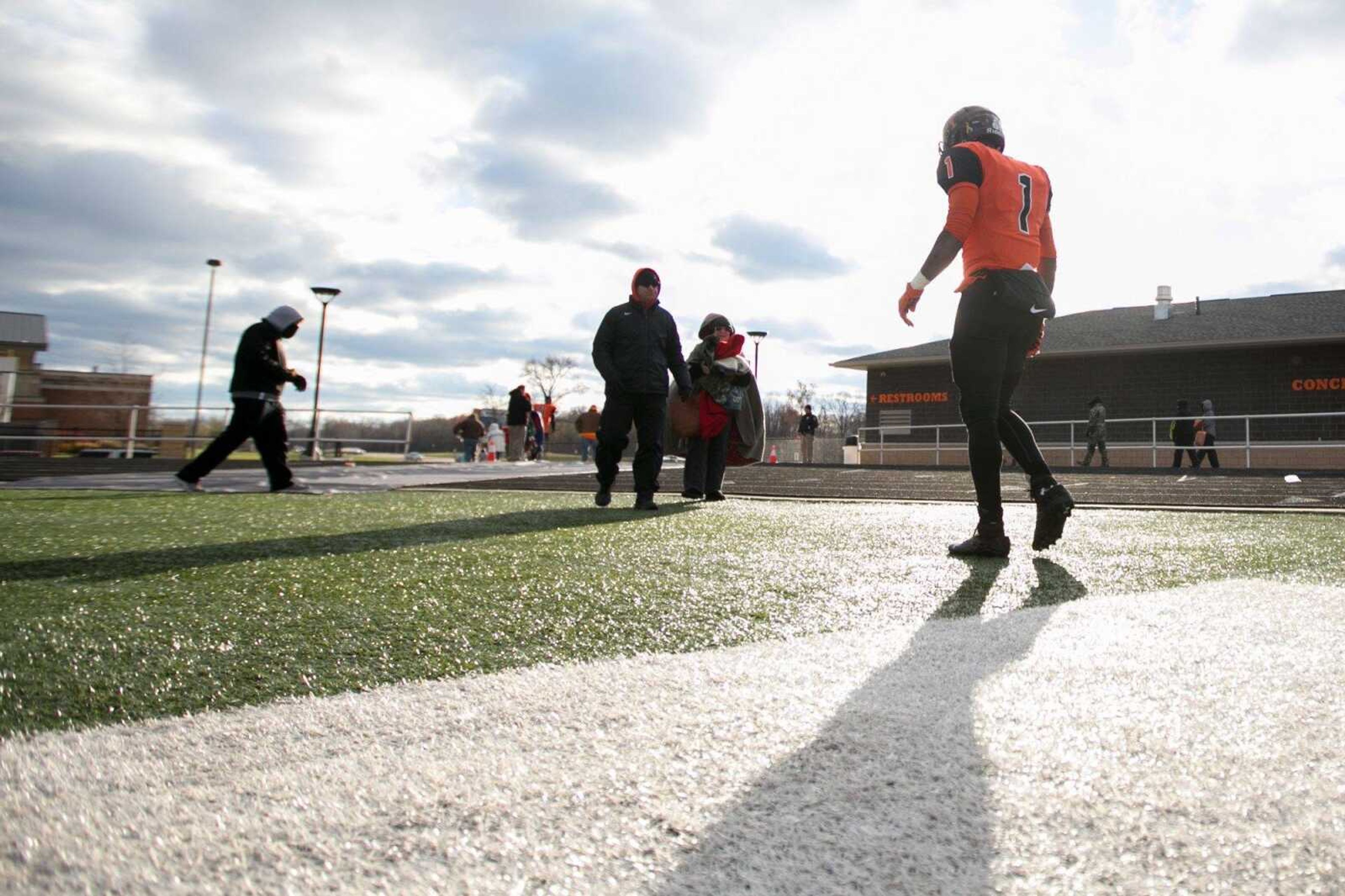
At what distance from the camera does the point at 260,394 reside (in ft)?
25.7

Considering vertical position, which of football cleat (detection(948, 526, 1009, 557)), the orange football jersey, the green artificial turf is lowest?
the green artificial turf

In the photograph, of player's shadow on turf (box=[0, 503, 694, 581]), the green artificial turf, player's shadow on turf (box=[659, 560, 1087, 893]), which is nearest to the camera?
player's shadow on turf (box=[659, 560, 1087, 893])

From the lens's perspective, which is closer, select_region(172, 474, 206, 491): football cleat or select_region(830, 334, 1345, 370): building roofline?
select_region(172, 474, 206, 491): football cleat

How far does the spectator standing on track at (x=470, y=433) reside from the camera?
76.8 feet

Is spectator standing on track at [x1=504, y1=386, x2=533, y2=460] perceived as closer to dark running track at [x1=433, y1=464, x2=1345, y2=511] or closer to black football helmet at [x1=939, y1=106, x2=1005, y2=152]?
dark running track at [x1=433, y1=464, x2=1345, y2=511]

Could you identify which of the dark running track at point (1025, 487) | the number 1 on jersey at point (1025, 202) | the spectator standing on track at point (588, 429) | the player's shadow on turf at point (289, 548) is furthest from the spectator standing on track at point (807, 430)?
the number 1 on jersey at point (1025, 202)

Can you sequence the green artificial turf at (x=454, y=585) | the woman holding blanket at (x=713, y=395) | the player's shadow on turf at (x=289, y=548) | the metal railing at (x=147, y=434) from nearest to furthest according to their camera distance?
the green artificial turf at (x=454, y=585)
the player's shadow on turf at (x=289, y=548)
the woman holding blanket at (x=713, y=395)
the metal railing at (x=147, y=434)

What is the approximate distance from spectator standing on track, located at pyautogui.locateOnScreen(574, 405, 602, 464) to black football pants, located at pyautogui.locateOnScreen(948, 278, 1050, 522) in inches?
719

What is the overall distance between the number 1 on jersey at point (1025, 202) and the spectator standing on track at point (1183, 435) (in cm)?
1709

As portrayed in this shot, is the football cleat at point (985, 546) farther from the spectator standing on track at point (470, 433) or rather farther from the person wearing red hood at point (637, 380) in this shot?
the spectator standing on track at point (470, 433)

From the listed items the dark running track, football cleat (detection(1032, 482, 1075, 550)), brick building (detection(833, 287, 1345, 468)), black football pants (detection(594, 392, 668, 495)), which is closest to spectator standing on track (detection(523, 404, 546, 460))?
brick building (detection(833, 287, 1345, 468))

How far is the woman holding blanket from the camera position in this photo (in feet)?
25.1

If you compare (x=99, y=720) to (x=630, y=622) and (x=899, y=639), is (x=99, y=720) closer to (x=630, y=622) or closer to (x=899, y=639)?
(x=630, y=622)

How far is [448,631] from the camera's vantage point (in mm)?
2160
